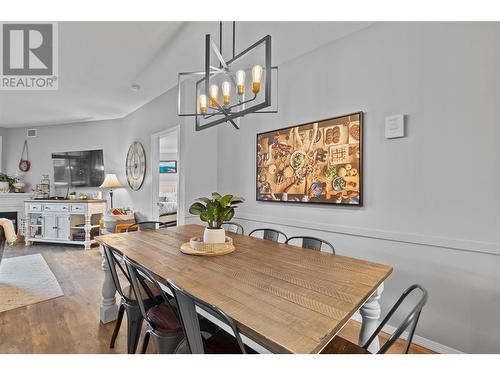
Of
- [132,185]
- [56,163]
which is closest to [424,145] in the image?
[132,185]

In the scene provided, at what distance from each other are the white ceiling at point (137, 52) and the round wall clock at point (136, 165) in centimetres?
86

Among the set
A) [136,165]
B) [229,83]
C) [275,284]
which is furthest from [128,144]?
[275,284]

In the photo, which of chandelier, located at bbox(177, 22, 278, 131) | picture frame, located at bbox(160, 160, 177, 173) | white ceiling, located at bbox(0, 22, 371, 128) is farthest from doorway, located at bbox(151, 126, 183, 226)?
chandelier, located at bbox(177, 22, 278, 131)

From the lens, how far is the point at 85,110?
482 cm

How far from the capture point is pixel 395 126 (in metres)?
2.07

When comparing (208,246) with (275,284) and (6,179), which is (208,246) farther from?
(6,179)

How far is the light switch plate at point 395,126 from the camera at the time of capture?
6.68 ft

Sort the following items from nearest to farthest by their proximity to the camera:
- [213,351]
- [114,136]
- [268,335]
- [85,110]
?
[268,335]
[213,351]
[85,110]
[114,136]

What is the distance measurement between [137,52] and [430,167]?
2.99m

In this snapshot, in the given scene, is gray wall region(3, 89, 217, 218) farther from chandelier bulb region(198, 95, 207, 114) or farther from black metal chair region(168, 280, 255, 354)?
black metal chair region(168, 280, 255, 354)

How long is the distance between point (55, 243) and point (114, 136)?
2.46 meters

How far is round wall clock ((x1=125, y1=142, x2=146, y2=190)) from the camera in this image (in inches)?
181

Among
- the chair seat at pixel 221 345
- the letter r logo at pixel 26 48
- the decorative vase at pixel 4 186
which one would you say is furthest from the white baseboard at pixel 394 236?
the decorative vase at pixel 4 186
